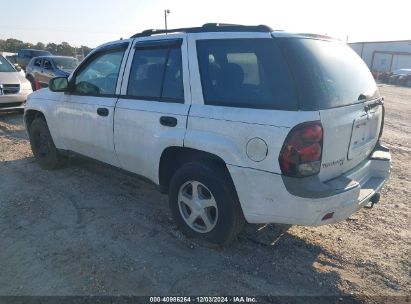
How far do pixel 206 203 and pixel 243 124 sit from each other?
2.98 feet

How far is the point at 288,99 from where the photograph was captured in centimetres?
278

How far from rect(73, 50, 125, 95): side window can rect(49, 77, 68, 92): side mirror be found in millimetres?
152

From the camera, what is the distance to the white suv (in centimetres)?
279

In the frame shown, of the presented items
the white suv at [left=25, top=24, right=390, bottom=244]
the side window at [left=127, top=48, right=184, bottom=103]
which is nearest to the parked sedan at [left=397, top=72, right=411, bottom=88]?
the white suv at [left=25, top=24, right=390, bottom=244]

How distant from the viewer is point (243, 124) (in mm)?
2936

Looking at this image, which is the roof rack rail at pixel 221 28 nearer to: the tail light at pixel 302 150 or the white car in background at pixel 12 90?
the tail light at pixel 302 150

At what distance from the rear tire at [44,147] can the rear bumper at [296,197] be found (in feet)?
11.4

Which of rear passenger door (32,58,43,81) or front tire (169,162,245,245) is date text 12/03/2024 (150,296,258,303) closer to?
A: front tire (169,162,245,245)

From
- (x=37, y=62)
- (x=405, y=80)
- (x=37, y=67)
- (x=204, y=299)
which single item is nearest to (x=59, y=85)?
(x=204, y=299)

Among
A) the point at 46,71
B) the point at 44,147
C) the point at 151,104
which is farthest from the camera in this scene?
the point at 46,71

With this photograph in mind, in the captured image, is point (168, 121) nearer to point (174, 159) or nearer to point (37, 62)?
point (174, 159)

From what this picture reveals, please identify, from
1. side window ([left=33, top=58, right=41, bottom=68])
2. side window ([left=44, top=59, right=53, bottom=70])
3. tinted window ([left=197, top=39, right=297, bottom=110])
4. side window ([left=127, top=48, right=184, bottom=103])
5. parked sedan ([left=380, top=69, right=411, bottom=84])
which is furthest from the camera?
parked sedan ([left=380, top=69, right=411, bottom=84])

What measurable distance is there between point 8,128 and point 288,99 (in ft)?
26.0

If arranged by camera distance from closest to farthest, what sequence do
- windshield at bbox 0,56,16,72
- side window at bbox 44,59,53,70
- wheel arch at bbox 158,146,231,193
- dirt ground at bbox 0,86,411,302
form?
dirt ground at bbox 0,86,411,302
wheel arch at bbox 158,146,231,193
windshield at bbox 0,56,16,72
side window at bbox 44,59,53,70
